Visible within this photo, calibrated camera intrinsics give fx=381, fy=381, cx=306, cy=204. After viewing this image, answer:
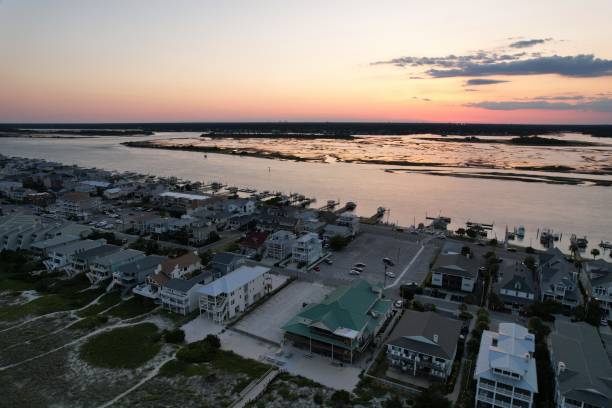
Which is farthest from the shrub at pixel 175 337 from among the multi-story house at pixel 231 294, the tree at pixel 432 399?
the tree at pixel 432 399

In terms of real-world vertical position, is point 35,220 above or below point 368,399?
above

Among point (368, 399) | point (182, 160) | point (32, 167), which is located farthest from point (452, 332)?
point (182, 160)

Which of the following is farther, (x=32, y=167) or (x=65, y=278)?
(x=32, y=167)

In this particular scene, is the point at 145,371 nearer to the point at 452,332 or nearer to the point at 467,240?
the point at 452,332

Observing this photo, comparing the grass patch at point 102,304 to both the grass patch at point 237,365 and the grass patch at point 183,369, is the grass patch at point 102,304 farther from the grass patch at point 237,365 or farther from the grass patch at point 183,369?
the grass patch at point 237,365

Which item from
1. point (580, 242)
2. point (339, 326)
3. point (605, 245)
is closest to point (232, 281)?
point (339, 326)

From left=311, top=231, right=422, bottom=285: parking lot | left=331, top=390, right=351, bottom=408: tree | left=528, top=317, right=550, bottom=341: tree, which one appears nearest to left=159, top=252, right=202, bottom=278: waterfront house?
left=311, top=231, right=422, bottom=285: parking lot
